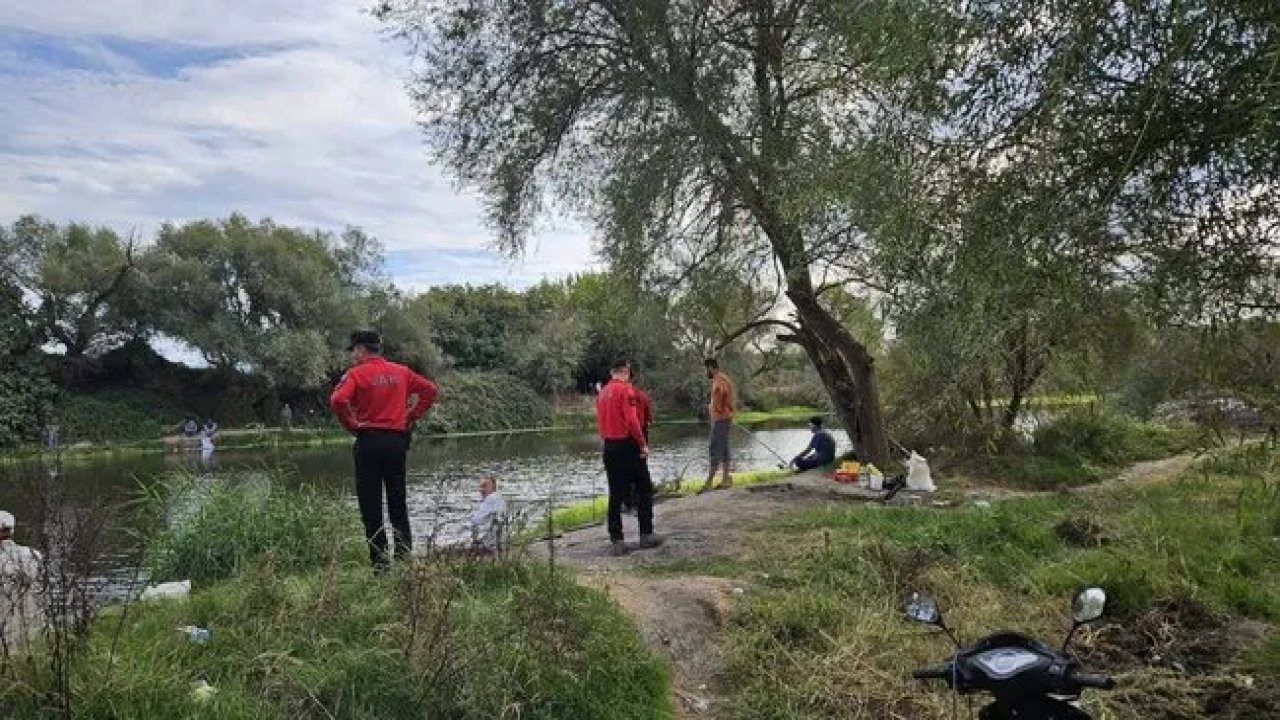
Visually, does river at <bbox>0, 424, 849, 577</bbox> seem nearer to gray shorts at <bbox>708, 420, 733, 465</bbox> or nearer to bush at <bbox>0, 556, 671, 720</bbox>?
bush at <bbox>0, 556, 671, 720</bbox>

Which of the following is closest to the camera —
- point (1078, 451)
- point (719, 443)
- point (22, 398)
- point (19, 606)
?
point (19, 606)

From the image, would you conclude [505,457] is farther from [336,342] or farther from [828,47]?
[828,47]

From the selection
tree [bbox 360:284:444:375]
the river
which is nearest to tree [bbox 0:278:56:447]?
the river

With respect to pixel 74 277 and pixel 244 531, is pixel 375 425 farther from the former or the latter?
pixel 74 277

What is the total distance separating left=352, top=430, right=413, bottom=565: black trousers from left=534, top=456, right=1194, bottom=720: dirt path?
1188 mm

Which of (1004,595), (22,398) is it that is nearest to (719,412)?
(1004,595)

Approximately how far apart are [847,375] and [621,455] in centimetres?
875

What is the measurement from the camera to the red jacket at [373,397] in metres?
→ 7.68

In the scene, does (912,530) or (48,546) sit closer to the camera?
(48,546)

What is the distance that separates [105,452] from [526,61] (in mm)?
30388

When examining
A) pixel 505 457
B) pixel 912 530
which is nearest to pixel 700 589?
pixel 912 530

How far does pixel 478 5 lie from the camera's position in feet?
45.9

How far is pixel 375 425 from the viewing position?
7.77 m

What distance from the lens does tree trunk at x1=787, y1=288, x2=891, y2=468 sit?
16.7 metres
